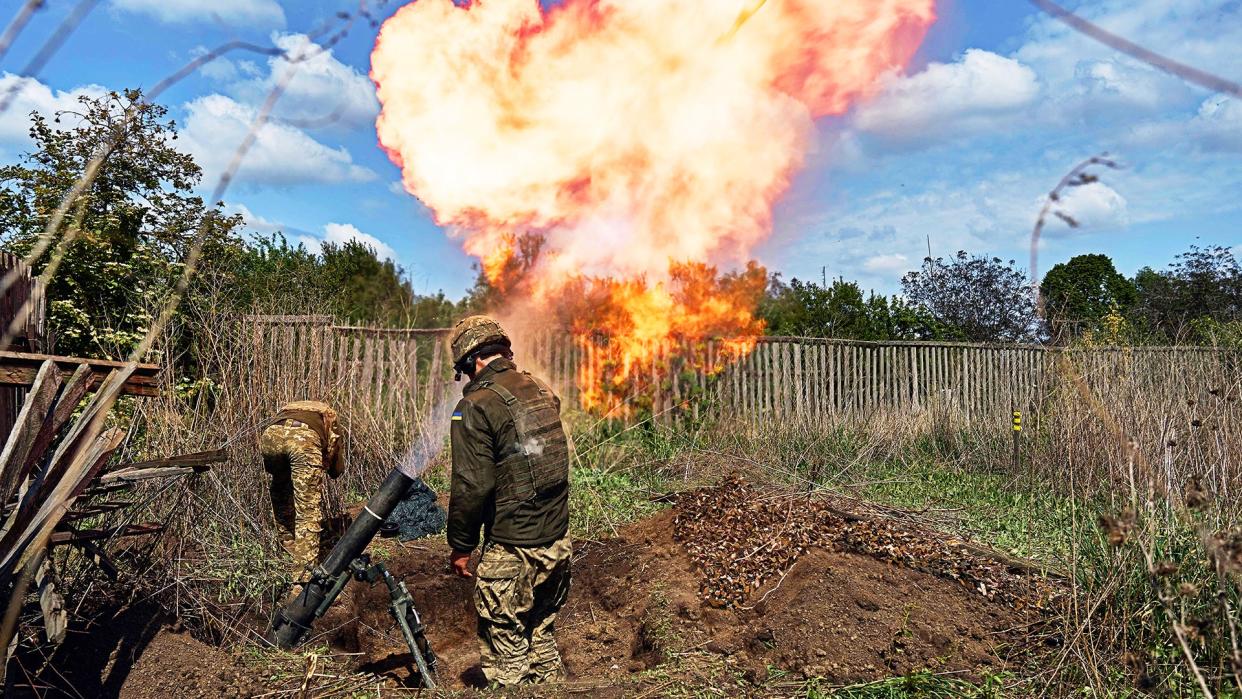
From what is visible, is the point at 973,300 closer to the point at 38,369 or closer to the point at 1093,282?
the point at 1093,282

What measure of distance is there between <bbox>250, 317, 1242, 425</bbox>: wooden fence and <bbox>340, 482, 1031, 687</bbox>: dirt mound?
86.2 inches

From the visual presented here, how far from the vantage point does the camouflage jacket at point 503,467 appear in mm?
4145

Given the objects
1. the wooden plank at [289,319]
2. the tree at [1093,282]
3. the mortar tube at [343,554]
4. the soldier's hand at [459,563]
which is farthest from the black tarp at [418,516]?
the tree at [1093,282]

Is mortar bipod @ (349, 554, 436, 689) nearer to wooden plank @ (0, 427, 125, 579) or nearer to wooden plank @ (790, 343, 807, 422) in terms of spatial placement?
wooden plank @ (0, 427, 125, 579)

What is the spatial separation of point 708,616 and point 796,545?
106cm

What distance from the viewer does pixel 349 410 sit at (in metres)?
7.84

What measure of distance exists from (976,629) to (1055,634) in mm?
439

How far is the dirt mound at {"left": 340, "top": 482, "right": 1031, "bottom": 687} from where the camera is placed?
4.43m

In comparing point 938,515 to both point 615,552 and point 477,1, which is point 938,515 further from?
point 477,1

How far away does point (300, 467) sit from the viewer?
19.0 feet

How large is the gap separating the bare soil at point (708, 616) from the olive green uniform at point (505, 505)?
52cm

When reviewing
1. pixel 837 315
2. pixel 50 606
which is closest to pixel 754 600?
pixel 50 606

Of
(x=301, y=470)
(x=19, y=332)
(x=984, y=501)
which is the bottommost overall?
(x=984, y=501)

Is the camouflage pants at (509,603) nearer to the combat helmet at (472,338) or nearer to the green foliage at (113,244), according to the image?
the combat helmet at (472,338)
